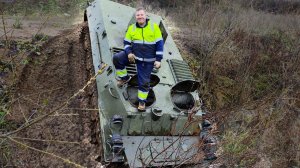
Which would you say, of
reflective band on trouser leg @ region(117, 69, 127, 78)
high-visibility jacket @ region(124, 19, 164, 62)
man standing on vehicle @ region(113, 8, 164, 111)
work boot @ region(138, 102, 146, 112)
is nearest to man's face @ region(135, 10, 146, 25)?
man standing on vehicle @ region(113, 8, 164, 111)

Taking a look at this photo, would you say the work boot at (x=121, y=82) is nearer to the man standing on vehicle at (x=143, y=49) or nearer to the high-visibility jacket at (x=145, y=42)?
the man standing on vehicle at (x=143, y=49)

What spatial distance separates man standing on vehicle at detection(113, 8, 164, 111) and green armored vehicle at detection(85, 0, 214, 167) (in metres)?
0.26

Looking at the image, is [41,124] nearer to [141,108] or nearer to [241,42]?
[141,108]

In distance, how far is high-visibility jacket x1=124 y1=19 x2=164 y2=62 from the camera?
242 inches

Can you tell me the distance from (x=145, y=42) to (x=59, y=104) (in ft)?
9.56

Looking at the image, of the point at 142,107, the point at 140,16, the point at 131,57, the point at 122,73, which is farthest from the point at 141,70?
the point at 140,16

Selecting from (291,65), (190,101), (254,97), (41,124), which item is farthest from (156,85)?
(291,65)

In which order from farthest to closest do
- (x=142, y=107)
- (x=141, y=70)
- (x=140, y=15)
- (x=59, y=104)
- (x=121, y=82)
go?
(x=59, y=104) < (x=121, y=82) < (x=141, y=70) < (x=142, y=107) < (x=140, y=15)

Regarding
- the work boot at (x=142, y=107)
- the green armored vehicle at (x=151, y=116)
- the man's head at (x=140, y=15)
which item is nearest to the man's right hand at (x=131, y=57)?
the green armored vehicle at (x=151, y=116)

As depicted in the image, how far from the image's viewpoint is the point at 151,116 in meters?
6.25

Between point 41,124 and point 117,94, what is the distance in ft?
6.04

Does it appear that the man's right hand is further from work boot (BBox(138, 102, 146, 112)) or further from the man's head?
work boot (BBox(138, 102, 146, 112))

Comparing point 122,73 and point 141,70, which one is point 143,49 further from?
point 122,73

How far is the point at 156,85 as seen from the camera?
684cm
